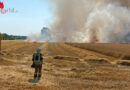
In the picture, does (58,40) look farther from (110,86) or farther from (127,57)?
(110,86)

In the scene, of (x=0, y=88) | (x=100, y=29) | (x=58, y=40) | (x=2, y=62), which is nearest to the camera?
(x=0, y=88)

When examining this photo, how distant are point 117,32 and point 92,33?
16544 mm

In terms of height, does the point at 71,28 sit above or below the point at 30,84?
above

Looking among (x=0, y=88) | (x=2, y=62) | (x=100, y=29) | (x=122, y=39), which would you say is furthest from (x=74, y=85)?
(x=122, y=39)

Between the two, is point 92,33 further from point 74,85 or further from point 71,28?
point 74,85

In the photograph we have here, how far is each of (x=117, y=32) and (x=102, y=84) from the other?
408 ft

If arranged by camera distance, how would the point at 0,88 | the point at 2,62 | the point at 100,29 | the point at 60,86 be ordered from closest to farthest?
1. the point at 0,88
2. the point at 60,86
3. the point at 2,62
4. the point at 100,29

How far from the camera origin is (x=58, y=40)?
485ft

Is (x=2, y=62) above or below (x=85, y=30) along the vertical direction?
below

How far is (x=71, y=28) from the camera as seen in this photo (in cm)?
13738

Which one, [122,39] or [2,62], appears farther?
[122,39]

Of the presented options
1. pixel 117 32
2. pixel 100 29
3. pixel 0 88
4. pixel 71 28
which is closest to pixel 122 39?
pixel 117 32

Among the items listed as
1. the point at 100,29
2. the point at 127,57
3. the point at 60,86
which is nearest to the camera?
the point at 60,86

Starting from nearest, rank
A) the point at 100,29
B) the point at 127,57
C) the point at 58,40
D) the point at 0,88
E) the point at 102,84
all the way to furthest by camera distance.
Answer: the point at 0,88 < the point at 102,84 < the point at 127,57 < the point at 100,29 < the point at 58,40
